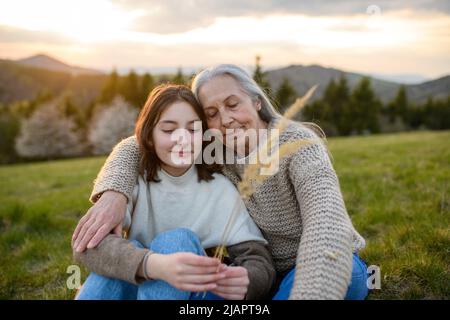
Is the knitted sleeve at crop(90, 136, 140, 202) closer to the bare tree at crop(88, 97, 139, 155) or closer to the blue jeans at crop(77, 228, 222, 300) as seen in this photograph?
the blue jeans at crop(77, 228, 222, 300)

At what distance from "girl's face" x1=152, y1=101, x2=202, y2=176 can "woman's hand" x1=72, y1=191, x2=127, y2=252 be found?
0.42 metres

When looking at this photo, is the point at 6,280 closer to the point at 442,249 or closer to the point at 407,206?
the point at 442,249

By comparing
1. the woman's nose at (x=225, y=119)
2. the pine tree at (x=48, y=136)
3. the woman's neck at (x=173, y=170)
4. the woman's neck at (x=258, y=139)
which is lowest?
the pine tree at (x=48, y=136)

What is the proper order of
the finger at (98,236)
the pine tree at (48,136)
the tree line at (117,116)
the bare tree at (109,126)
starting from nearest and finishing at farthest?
the finger at (98,236), the bare tree at (109,126), the tree line at (117,116), the pine tree at (48,136)

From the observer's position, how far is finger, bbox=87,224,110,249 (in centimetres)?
241

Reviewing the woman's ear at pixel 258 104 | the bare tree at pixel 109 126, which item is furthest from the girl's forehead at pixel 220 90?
the bare tree at pixel 109 126

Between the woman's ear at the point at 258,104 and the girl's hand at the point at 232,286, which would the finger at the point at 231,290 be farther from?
the woman's ear at the point at 258,104

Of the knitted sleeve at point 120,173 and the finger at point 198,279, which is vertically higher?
the knitted sleeve at point 120,173

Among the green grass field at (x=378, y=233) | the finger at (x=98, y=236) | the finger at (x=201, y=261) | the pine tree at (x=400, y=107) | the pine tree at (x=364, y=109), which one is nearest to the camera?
the finger at (x=201, y=261)

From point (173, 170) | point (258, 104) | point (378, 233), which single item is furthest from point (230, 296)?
point (378, 233)

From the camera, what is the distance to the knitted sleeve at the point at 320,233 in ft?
6.86

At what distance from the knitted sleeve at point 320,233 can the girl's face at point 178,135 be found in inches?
26.2
